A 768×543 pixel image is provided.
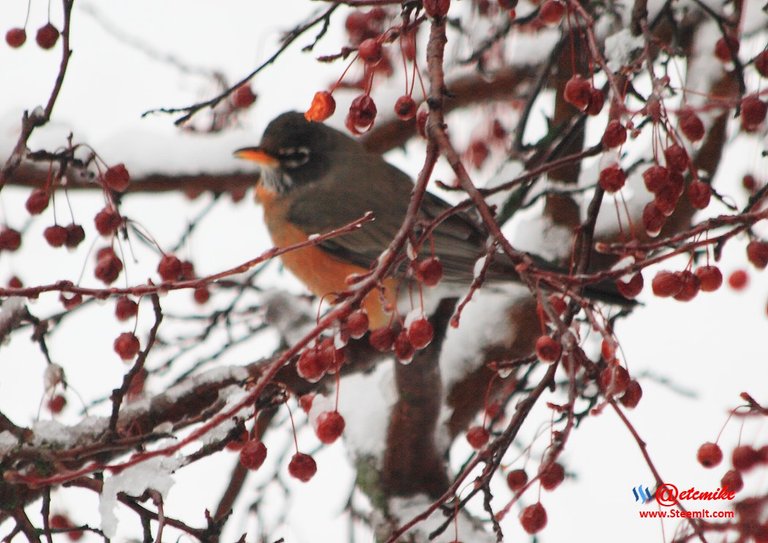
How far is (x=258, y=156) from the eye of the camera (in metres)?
4.11

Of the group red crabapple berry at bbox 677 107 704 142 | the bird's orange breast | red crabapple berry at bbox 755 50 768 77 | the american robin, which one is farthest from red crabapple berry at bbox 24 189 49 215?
red crabapple berry at bbox 755 50 768 77

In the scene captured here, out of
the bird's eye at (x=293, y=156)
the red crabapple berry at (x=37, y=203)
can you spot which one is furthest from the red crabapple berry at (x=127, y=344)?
the bird's eye at (x=293, y=156)

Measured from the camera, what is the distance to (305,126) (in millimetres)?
4527

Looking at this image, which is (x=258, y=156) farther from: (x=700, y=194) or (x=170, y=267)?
(x=700, y=194)

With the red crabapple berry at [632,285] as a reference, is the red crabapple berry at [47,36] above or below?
above

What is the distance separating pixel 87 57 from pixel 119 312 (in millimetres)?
4958

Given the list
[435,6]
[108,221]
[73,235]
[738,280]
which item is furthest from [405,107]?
[738,280]

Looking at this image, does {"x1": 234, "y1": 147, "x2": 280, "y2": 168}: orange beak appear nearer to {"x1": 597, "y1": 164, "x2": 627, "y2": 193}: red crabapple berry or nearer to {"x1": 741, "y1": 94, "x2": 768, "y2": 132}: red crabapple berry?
{"x1": 741, "y1": 94, "x2": 768, "y2": 132}: red crabapple berry

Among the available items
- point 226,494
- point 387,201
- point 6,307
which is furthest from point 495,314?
point 6,307

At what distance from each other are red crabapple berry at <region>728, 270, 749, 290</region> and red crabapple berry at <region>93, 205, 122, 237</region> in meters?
2.06

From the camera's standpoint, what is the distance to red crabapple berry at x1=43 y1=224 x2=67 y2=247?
2.49 meters

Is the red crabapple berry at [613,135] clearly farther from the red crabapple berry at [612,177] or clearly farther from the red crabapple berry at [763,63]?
the red crabapple berry at [763,63]

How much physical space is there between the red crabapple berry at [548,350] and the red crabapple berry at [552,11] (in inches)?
34.5

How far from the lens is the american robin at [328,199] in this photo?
13.3ft
